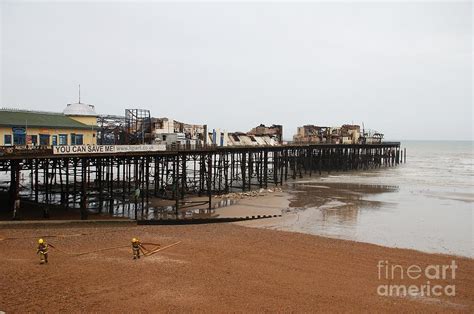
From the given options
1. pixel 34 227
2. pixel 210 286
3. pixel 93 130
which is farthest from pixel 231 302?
pixel 93 130

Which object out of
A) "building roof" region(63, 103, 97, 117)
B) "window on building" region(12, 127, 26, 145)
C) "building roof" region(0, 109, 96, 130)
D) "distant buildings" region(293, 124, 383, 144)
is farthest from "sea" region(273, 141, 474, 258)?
"distant buildings" region(293, 124, 383, 144)

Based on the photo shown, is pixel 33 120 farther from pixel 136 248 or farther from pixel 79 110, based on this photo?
Result: pixel 136 248

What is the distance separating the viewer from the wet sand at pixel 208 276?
1098 cm

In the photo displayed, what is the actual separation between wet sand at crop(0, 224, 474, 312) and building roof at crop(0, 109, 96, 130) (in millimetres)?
6652

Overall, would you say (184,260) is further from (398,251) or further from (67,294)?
(398,251)

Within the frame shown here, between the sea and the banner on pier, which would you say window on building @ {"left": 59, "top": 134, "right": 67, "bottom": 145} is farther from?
the sea

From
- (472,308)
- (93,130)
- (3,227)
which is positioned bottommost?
(472,308)

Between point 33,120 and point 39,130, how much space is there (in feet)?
3.62

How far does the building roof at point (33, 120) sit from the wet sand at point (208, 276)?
21.8ft

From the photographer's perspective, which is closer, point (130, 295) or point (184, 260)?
point (130, 295)

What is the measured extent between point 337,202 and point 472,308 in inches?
802

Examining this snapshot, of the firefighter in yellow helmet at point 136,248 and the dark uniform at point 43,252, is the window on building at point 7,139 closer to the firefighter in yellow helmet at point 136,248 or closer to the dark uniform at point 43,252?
the dark uniform at point 43,252

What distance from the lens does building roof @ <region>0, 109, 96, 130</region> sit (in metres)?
21.7

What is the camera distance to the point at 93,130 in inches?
1060
